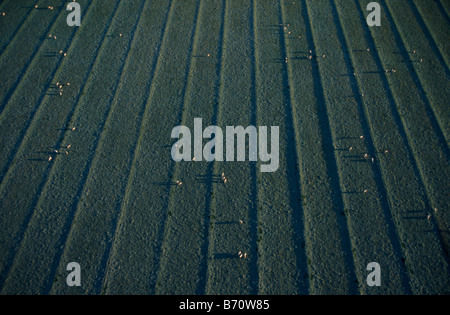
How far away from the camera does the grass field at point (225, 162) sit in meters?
4.11

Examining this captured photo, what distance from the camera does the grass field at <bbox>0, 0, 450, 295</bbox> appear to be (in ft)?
13.5

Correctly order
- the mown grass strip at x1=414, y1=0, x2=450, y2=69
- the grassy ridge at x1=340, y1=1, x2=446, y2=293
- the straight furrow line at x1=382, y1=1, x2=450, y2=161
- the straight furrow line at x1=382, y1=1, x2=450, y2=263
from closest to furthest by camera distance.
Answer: the grassy ridge at x1=340, y1=1, x2=446, y2=293
the straight furrow line at x1=382, y1=1, x2=450, y2=263
the straight furrow line at x1=382, y1=1, x2=450, y2=161
the mown grass strip at x1=414, y1=0, x2=450, y2=69

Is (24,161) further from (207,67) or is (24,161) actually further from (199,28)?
(199,28)

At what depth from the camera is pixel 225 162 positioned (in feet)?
16.7

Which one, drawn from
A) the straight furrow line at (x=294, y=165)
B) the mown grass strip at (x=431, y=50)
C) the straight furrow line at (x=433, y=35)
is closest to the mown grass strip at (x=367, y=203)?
the straight furrow line at (x=294, y=165)

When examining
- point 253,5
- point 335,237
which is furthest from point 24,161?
point 253,5

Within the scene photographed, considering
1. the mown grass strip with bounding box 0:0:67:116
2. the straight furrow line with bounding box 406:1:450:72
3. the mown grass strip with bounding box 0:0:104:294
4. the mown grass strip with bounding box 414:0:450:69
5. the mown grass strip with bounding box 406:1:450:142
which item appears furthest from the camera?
the mown grass strip with bounding box 414:0:450:69

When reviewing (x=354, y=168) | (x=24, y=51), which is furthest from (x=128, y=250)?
(x=24, y=51)

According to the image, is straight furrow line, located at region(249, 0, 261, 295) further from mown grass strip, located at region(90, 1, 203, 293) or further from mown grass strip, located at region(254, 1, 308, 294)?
mown grass strip, located at region(90, 1, 203, 293)

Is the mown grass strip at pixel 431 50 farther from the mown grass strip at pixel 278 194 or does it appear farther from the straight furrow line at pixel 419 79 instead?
the mown grass strip at pixel 278 194

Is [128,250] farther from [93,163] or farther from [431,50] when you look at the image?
[431,50]

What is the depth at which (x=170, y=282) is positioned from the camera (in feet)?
13.0

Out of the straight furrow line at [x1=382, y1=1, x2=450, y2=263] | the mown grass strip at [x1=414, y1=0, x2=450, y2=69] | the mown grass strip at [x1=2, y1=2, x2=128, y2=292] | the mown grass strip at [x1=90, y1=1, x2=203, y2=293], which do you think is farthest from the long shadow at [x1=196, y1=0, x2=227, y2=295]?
the mown grass strip at [x1=414, y1=0, x2=450, y2=69]

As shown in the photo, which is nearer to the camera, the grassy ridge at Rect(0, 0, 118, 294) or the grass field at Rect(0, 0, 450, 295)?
the grass field at Rect(0, 0, 450, 295)
